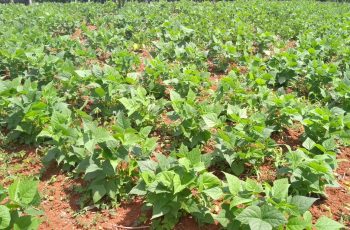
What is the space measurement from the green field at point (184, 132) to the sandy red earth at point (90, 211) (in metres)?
0.06

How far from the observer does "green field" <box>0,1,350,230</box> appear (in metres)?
3.37

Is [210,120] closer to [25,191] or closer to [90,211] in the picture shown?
[90,211]

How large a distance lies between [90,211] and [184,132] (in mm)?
1521

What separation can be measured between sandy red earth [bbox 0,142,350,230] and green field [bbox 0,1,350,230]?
6 centimetres

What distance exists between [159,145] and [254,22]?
9251mm

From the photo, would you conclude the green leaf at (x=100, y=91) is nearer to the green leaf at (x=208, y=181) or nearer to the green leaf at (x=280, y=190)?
the green leaf at (x=208, y=181)

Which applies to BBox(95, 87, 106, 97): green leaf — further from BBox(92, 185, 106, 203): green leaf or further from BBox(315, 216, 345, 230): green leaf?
BBox(315, 216, 345, 230): green leaf

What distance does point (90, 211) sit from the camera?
398 cm

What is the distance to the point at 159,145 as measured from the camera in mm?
5141

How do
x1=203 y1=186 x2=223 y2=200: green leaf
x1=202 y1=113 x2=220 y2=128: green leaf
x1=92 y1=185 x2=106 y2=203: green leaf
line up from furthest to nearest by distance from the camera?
x1=202 y1=113 x2=220 y2=128: green leaf < x1=92 y1=185 x2=106 y2=203: green leaf < x1=203 y1=186 x2=223 y2=200: green leaf

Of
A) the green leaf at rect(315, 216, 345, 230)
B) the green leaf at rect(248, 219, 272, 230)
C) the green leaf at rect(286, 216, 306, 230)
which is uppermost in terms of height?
the green leaf at rect(248, 219, 272, 230)

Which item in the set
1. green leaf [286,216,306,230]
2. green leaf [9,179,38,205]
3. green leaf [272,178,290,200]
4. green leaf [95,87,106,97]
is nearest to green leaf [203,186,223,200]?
green leaf [272,178,290,200]

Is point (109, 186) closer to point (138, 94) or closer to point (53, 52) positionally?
point (138, 94)

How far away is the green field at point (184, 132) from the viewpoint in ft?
11.1
